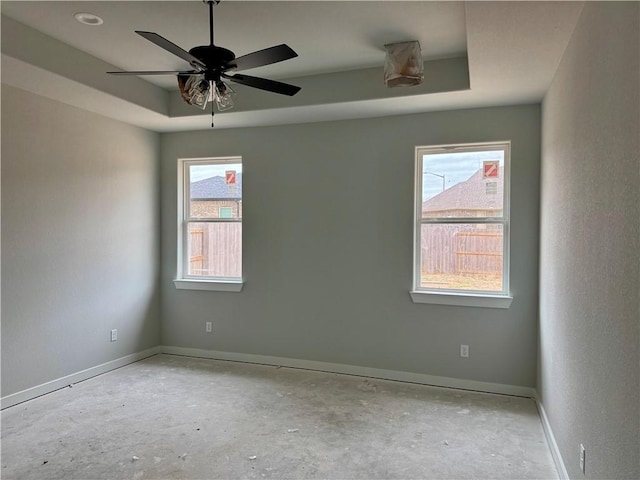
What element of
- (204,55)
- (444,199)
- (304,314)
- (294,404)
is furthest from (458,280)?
(204,55)

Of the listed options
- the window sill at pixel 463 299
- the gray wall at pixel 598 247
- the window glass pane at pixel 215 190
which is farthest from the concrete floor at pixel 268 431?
the window glass pane at pixel 215 190

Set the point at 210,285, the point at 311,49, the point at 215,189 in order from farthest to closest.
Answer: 1. the point at 215,189
2. the point at 210,285
3. the point at 311,49

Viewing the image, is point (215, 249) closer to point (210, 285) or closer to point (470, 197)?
point (210, 285)

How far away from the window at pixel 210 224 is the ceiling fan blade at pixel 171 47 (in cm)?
245

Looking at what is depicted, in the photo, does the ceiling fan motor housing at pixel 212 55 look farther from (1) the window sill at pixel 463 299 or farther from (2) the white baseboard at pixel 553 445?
(2) the white baseboard at pixel 553 445

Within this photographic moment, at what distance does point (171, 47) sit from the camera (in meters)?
2.05

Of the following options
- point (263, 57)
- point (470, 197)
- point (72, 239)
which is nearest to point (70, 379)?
point (72, 239)

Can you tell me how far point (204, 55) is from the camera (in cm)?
216

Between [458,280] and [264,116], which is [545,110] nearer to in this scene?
[458,280]

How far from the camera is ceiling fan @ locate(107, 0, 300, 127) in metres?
2.05

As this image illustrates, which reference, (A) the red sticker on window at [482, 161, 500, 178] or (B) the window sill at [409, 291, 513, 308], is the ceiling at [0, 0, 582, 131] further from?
(B) the window sill at [409, 291, 513, 308]

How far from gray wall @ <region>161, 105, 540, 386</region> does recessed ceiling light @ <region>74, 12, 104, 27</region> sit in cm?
188

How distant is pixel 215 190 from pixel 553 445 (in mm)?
3826

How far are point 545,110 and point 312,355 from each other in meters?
3.00
